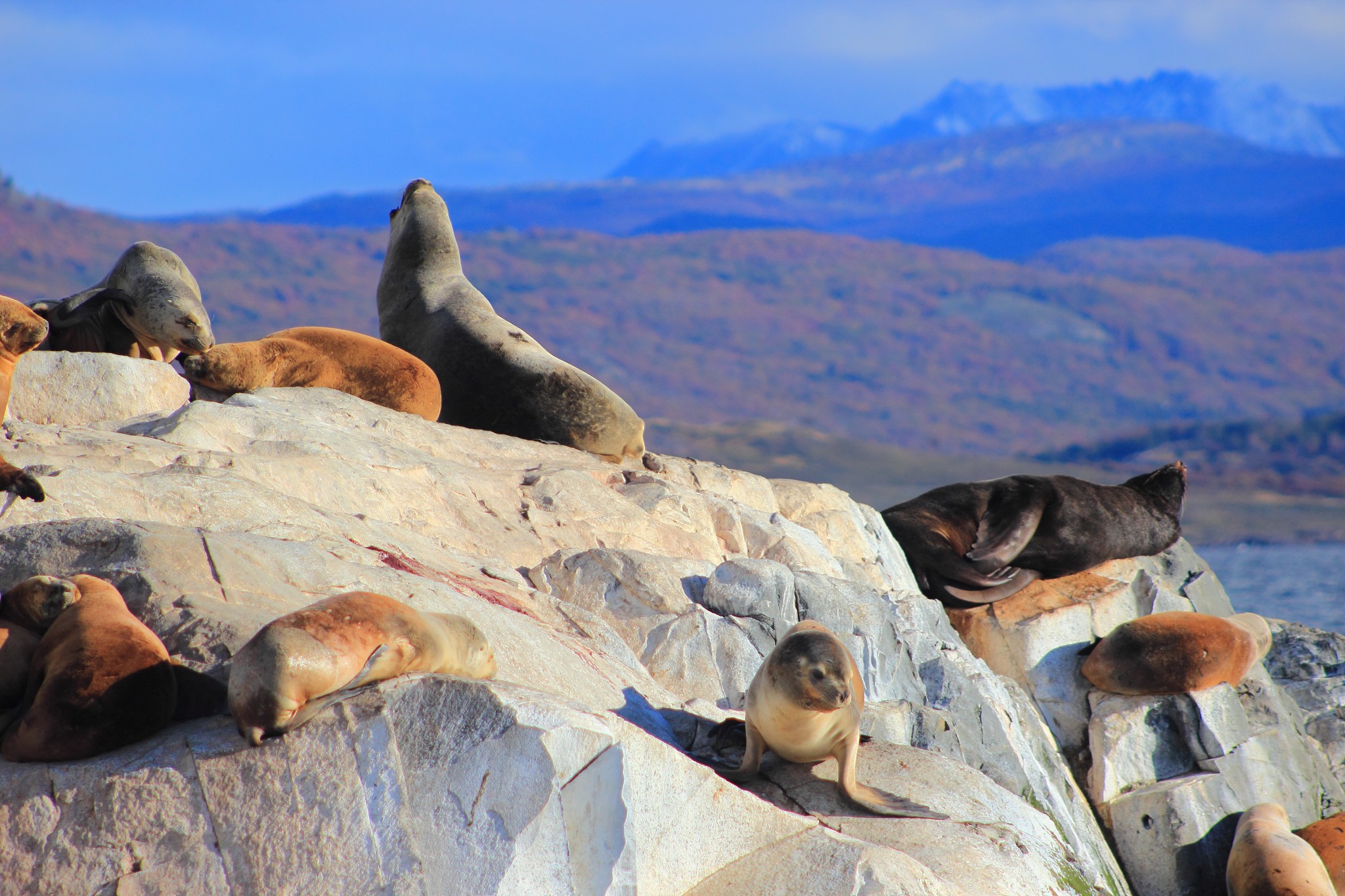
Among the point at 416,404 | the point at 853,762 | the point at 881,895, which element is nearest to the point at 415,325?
the point at 416,404

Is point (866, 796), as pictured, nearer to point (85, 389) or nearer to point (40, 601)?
point (40, 601)

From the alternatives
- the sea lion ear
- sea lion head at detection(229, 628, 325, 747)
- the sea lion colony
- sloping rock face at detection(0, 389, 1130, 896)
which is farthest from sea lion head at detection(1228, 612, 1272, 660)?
the sea lion ear

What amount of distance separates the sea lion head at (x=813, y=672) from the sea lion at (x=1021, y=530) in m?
4.27

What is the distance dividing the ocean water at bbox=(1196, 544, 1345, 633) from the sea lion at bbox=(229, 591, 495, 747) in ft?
91.8

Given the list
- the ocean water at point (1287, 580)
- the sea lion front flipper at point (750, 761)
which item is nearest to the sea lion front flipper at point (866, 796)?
the sea lion front flipper at point (750, 761)

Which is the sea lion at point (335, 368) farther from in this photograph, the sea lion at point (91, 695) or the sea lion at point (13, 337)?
the sea lion at point (91, 695)

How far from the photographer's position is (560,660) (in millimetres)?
4824

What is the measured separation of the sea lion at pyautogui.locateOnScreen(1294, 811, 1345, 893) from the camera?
278 inches

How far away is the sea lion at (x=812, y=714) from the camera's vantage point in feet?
15.1

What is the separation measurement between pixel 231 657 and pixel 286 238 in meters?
142

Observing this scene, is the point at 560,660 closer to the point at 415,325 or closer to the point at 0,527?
the point at 0,527

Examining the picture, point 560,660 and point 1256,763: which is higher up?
point 560,660

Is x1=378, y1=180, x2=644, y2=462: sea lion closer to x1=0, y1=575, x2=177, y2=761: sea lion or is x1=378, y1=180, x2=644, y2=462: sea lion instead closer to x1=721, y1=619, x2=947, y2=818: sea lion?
x1=721, y1=619, x2=947, y2=818: sea lion

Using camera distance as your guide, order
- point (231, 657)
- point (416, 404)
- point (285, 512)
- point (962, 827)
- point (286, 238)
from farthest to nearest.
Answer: point (286, 238), point (416, 404), point (285, 512), point (962, 827), point (231, 657)
